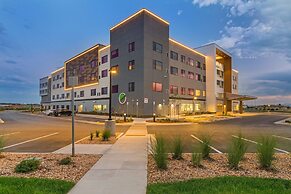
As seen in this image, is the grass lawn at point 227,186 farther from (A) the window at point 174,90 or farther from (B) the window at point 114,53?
(B) the window at point 114,53

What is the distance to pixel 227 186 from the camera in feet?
17.9

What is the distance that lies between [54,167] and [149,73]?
1382 inches

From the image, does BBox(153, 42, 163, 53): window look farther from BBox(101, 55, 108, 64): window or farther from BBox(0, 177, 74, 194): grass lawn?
BBox(0, 177, 74, 194): grass lawn

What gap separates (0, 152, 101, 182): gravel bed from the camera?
659 cm

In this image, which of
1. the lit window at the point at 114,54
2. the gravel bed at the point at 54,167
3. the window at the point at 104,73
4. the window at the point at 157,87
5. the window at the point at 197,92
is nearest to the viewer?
the gravel bed at the point at 54,167

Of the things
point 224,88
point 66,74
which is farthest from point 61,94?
point 224,88

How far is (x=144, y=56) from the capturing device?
134ft

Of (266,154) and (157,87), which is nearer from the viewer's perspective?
(266,154)

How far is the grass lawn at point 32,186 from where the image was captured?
512 cm

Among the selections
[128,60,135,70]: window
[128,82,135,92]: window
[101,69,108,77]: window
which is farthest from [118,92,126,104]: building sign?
[101,69,108,77]: window

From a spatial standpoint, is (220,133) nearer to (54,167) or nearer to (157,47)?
(54,167)

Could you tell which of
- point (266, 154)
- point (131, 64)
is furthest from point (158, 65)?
point (266, 154)

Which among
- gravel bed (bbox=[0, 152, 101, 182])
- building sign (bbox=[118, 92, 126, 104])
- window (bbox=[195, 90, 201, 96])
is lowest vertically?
gravel bed (bbox=[0, 152, 101, 182])

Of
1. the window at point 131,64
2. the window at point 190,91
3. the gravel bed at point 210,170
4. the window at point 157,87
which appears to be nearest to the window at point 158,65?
the window at point 157,87
